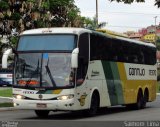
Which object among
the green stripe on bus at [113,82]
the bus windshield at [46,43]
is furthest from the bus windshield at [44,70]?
the green stripe on bus at [113,82]

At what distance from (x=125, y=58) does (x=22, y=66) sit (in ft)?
21.9

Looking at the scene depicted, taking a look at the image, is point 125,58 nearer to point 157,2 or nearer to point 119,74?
point 119,74

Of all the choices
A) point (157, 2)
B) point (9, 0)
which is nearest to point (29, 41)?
point (157, 2)

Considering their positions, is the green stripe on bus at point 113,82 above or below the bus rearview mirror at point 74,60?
below

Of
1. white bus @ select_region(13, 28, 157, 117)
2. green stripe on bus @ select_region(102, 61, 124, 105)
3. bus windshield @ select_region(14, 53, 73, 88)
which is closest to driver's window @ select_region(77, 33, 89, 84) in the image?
white bus @ select_region(13, 28, 157, 117)

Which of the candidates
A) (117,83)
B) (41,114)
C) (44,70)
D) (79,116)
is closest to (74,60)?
(44,70)

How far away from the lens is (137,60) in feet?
92.0

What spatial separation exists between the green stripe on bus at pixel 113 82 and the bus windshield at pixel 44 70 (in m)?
3.23

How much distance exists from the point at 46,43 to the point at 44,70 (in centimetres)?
108

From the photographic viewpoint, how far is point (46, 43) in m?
21.0

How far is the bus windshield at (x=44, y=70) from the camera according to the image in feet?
66.7

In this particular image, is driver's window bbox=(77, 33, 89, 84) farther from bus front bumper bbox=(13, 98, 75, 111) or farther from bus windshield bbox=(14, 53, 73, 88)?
bus front bumper bbox=(13, 98, 75, 111)

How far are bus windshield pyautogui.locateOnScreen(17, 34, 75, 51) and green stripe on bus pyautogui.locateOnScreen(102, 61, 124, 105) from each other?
2.85 meters

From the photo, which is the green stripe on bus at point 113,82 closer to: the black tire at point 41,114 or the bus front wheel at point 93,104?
the bus front wheel at point 93,104
